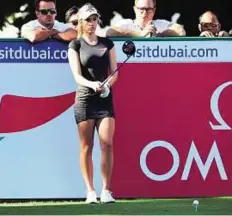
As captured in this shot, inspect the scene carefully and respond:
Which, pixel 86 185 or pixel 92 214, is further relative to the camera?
pixel 86 185

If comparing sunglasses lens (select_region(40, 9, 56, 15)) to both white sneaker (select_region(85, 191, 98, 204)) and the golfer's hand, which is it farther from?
white sneaker (select_region(85, 191, 98, 204))

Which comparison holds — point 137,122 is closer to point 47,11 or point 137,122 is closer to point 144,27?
point 144,27

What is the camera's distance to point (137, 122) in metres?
17.8

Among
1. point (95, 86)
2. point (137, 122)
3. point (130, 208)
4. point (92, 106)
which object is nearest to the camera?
point (130, 208)

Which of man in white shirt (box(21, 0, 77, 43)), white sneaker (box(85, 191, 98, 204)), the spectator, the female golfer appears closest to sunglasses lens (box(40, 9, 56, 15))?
man in white shirt (box(21, 0, 77, 43))

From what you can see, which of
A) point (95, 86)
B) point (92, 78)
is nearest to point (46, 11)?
point (92, 78)

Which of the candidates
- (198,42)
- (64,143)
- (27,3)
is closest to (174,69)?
(198,42)

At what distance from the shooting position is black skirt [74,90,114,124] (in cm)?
1708

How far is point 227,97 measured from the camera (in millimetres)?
17828

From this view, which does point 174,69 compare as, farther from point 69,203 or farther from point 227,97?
point 69,203

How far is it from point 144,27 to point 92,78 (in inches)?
48.4

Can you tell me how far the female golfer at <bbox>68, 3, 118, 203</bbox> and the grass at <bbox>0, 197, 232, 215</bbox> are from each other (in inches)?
12.6

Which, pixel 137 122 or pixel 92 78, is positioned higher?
pixel 92 78

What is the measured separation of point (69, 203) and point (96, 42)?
72.0 inches
